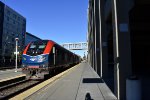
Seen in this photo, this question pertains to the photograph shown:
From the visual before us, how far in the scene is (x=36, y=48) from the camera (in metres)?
19.7

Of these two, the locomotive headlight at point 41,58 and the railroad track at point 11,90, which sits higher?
Answer: the locomotive headlight at point 41,58

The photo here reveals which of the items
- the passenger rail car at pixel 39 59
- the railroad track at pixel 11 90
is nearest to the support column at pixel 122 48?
the railroad track at pixel 11 90

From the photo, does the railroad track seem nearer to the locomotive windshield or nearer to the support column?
the locomotive windshield

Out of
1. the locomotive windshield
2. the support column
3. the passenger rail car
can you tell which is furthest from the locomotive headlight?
the support column

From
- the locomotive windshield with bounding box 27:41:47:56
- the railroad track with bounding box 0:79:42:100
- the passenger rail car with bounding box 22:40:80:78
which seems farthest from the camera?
the locomotive windshield with bounding box 27:41:47:56

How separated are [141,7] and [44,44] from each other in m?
8.05

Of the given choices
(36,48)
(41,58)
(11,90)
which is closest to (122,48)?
(11,90)

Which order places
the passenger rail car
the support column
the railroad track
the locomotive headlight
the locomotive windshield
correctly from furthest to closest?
the locomotive windshield → the locomotive headlight → the passenger rail car → the railroad track → the support column

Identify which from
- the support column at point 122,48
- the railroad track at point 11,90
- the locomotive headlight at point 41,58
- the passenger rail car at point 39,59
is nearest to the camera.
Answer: the support column at point 122,48

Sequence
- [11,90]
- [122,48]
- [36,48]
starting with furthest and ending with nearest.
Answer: [36,48] < [11,90] < [122,48]

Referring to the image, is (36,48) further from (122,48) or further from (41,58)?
(122,48)

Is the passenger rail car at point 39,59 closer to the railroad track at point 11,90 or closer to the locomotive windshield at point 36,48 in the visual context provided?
the locomotive windshield at point 36,48

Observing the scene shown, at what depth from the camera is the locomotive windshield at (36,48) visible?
63.6 ft

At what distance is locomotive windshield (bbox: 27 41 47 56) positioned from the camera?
19.4 metres
